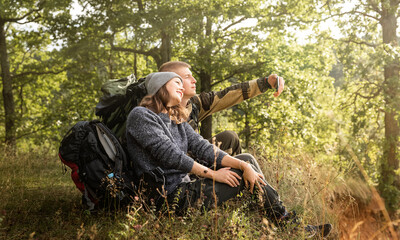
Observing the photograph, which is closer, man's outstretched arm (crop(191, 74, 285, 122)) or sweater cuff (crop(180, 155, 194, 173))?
sweater cuff (crop(180, 155, 194, 173))

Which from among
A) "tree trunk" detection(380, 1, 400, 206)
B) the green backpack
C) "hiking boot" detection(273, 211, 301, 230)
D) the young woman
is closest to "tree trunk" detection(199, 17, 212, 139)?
"tree trunk" detection(380, 1, 400, 206)

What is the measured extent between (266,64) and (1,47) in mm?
10989

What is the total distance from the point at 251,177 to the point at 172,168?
72 centimetres

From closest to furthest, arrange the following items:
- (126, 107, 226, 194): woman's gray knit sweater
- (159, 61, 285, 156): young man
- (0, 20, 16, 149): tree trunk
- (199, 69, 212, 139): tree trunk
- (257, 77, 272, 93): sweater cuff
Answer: (126, 107, 226, 194): woman's gray knit sweater < (159, 61, 285, 156): young man < (257, 77, 272, 93): sweater cuff < (0, 20, 16, 149): tree trunk < (199, 69, 212, 139): tree trunk

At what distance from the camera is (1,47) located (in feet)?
44.2

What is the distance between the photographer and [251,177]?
294 centimetres

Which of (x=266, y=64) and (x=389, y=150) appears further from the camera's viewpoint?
(x=266, y=64)

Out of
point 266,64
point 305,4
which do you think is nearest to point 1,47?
point 266,64

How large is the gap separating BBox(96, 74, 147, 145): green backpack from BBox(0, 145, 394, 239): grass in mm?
836

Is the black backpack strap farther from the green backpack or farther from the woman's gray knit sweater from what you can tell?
the green backpack

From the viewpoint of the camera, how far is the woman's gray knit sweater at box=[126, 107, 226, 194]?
2934 millimetres

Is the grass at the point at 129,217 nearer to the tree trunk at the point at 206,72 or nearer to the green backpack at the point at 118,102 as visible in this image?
the green backpack at the point at 118,102

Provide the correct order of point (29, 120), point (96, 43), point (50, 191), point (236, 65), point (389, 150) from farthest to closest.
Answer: point (29, 120)
point (236, 65)
point (389, 150)
point (96, 43)
point (50, 191)

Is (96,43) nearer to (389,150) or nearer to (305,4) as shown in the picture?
(305,4)
